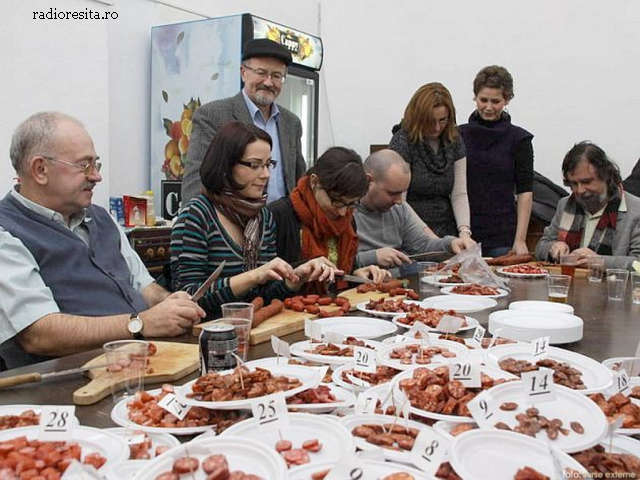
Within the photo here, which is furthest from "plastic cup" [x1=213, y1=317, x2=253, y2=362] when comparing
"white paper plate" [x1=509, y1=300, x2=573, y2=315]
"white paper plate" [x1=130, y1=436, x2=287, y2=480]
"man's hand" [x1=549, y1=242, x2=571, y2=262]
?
"man's hand" [x1=549, y1=242, x2=571, y2=262]

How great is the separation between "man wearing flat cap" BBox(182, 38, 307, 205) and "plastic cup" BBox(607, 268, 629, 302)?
1827 mm

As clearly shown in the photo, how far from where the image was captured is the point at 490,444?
108 centimetres

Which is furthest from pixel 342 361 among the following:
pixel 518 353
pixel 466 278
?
pixel 466 278

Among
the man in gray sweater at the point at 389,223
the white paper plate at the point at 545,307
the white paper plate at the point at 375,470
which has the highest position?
the man in gray sweater at the point at 389,223

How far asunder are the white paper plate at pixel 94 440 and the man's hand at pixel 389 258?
2.32m

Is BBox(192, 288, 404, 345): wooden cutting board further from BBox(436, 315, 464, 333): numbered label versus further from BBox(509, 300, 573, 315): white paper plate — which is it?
BBox(509, 300, 573, 315): white paper plate

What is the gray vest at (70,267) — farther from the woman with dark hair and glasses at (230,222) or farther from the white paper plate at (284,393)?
the white paper plate at (284,393)

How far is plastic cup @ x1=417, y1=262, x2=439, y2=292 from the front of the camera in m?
3.02

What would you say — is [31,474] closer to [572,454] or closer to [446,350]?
[572,454]

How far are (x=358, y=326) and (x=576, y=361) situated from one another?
0.74 m

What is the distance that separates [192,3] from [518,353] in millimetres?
5029

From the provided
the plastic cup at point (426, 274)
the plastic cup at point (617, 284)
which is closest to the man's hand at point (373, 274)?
the plastic cup at point (426, 274)

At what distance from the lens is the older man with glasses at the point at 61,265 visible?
1.90m

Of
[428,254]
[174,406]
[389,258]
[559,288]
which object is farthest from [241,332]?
[428,254]
